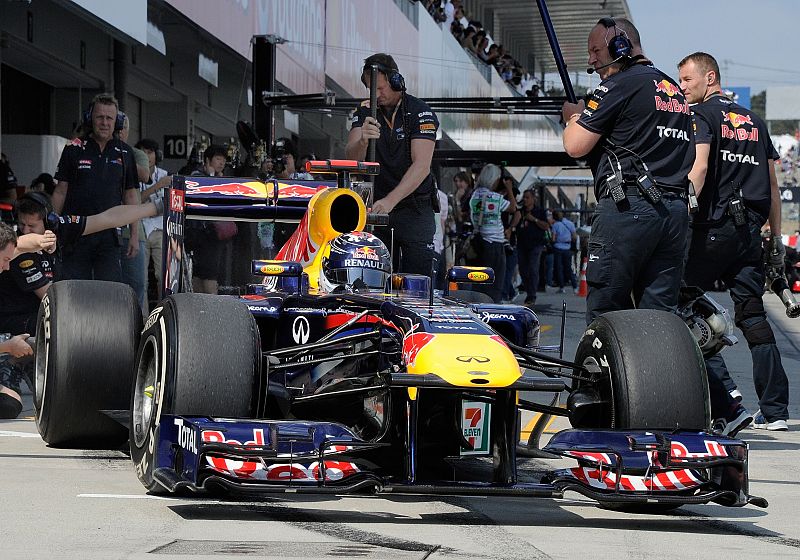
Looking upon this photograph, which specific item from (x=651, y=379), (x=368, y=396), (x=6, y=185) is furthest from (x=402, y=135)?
(x=6, y=185)

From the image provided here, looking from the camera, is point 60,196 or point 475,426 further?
point 60,196

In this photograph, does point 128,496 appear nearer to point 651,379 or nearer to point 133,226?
point 651,379

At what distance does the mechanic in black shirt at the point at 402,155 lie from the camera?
8.20 m

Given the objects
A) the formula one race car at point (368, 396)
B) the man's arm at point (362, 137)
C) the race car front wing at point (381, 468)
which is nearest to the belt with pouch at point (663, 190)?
the formula one race car at point (368, 396)

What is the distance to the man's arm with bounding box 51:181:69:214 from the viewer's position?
10.0 meters

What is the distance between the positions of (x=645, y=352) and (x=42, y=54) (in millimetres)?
10958

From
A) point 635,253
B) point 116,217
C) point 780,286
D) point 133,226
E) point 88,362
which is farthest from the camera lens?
point 133,226

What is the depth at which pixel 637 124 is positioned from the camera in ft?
21.1

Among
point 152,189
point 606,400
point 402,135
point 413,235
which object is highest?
point 402,135

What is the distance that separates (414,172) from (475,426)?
3.14m

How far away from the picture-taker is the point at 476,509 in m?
5.14

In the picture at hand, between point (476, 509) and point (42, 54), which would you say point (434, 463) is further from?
point (42, 54)

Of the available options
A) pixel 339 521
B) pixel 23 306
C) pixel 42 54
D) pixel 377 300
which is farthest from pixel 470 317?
pixel 42 54

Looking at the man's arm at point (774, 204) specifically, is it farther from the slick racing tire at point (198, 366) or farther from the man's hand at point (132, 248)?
the man's hand at point (132, 248)
